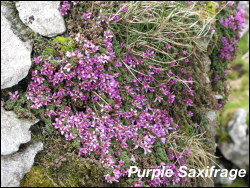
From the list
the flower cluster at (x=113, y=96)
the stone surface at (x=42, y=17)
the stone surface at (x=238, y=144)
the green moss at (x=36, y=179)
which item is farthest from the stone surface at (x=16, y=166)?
the stone surface at (x=238, y=144)

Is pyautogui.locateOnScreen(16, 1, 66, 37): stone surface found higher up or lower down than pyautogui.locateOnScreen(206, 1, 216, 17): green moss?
lower down

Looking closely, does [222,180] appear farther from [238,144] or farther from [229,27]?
[229,27]

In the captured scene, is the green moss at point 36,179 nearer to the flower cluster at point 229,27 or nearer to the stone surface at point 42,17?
the stone surface at point 42,17

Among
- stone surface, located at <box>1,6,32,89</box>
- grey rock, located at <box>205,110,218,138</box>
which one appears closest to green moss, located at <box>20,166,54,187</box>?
stone surface, located at <box>1,6,32,89</box>

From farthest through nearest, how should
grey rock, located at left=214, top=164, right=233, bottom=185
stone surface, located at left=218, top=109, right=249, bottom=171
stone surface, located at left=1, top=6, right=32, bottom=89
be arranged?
grey rock, located at left=214, top=164, right=233, bottom=185 → stone surface, located at left=218, top=109, right=249, bottom=171 → stone surface, located at left=1, top=6, right=32, bottom=89

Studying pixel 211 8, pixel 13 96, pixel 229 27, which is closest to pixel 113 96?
pixel 13 96

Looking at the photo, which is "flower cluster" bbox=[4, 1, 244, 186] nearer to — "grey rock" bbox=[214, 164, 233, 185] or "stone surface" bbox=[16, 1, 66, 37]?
"stone surface" bbox=[16, 1, 66, 37]
